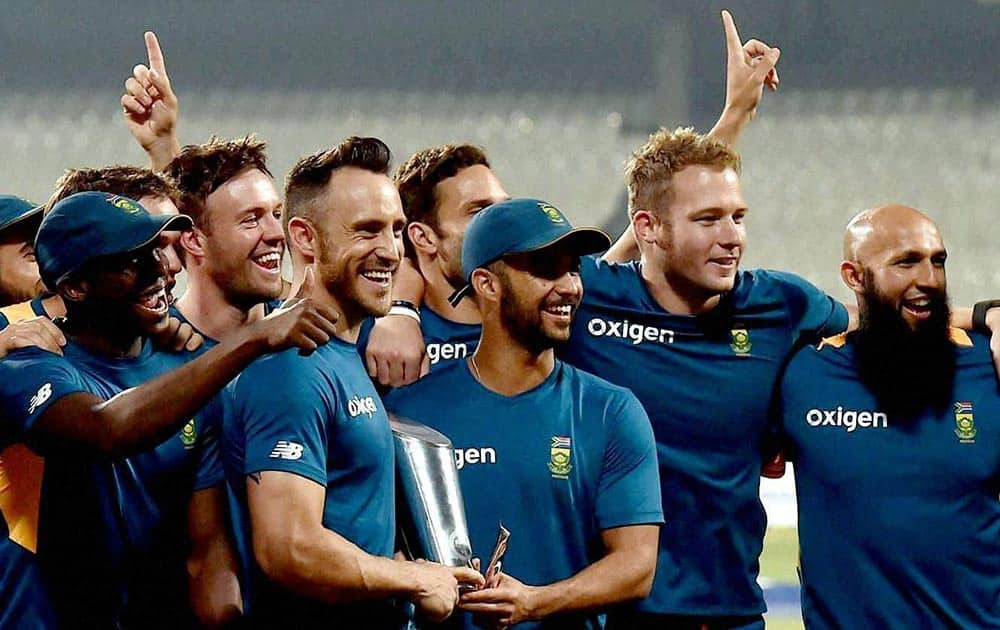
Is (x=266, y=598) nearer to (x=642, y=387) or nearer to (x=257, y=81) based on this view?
(x=642, y=387)

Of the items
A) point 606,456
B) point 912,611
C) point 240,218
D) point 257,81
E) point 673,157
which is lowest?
point 912,611

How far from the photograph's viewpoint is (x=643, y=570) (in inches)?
128

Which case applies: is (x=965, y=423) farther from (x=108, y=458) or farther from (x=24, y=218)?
(x=24, y=218)

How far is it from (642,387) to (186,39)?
8536 millimetres

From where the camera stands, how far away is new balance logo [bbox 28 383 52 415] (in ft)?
9.20

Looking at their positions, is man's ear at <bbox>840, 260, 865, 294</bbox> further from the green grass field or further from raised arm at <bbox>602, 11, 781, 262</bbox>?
the green grass field

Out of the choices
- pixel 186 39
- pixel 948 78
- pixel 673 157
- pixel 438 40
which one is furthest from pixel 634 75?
pixel 673 157

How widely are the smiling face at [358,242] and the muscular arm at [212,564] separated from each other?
19.3 inches

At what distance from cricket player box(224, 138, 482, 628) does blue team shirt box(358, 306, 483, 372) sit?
0.69 metres

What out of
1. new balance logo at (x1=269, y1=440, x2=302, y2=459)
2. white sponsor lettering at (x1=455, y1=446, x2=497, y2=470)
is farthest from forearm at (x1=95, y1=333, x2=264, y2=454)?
white sponsor lettering at (x1=455, y1=446, x2=497, y2=470)

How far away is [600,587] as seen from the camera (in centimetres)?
320

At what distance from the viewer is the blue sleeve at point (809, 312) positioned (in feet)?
13.3

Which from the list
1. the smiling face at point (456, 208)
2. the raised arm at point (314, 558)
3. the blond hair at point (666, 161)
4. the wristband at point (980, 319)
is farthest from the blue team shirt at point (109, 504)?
the wristband at point (980, 319)

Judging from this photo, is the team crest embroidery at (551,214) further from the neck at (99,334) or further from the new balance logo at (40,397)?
the new balance logo at (40,397)
